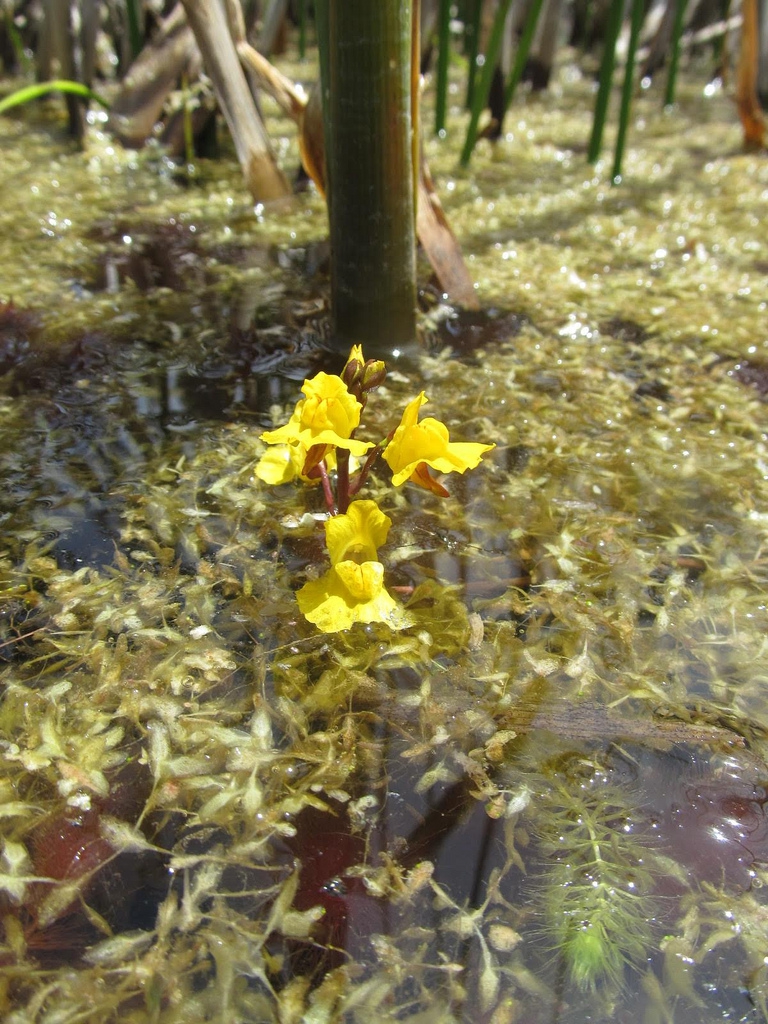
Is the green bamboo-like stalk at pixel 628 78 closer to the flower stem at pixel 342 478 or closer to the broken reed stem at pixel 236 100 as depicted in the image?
the broken reed stem at pixel 236 100

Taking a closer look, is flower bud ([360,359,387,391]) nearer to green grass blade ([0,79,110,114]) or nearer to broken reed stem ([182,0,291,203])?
broken reed stem ([182,0,291,203])

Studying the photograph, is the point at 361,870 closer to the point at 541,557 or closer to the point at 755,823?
the point at 755,823

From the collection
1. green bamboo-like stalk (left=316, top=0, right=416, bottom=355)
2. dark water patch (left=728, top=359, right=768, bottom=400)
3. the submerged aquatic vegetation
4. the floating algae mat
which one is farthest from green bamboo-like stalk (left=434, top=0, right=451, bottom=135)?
the submerged aquatic vegetation

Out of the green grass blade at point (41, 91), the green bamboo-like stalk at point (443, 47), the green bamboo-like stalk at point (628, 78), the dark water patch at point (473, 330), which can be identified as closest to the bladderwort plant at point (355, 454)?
the dark water patch at point (473, 330)

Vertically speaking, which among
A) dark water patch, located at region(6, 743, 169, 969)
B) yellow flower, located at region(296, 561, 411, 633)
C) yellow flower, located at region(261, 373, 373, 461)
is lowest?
dark water patch, located at region(6, 743, 169, 969)

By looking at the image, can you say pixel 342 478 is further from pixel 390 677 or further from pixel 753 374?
pixel 753 374

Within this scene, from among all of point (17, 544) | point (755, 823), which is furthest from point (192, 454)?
point (755, 823)
